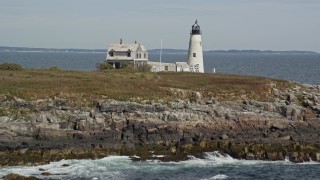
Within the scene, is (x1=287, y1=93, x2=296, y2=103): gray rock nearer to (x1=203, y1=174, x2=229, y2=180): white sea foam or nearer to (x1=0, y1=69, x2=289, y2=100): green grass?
(x1=0, y1=69, x2=289, y2=100): green grass

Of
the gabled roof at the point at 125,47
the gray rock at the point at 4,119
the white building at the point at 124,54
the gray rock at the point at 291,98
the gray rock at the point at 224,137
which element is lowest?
the gray rock at the point at 224,137

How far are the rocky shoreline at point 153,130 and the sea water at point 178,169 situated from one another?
2.99ft

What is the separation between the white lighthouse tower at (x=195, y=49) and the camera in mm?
79438

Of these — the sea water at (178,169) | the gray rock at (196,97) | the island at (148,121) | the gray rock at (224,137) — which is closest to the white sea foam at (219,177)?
the sea water at (178,169)

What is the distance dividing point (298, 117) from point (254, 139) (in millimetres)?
6658

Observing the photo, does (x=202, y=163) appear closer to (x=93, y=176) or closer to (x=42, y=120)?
(x=93, y=176)

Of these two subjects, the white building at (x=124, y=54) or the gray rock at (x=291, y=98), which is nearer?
the gray rock at (x=291, y=98)

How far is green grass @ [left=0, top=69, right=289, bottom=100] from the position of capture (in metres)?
46.2

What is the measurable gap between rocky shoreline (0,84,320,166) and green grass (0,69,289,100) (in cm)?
180

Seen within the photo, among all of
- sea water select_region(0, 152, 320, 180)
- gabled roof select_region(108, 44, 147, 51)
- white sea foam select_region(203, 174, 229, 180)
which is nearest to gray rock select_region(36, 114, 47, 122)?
sea water select_region(0, 152, 320, 180)

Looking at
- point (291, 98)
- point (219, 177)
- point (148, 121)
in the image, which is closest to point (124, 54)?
point (291, 98)

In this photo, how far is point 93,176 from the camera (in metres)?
32.9

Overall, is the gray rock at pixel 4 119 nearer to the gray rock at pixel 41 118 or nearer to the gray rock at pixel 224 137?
the gray rock at pixel 41 118

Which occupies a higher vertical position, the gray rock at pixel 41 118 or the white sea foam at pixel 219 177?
the gray rock at pixel 41 118
